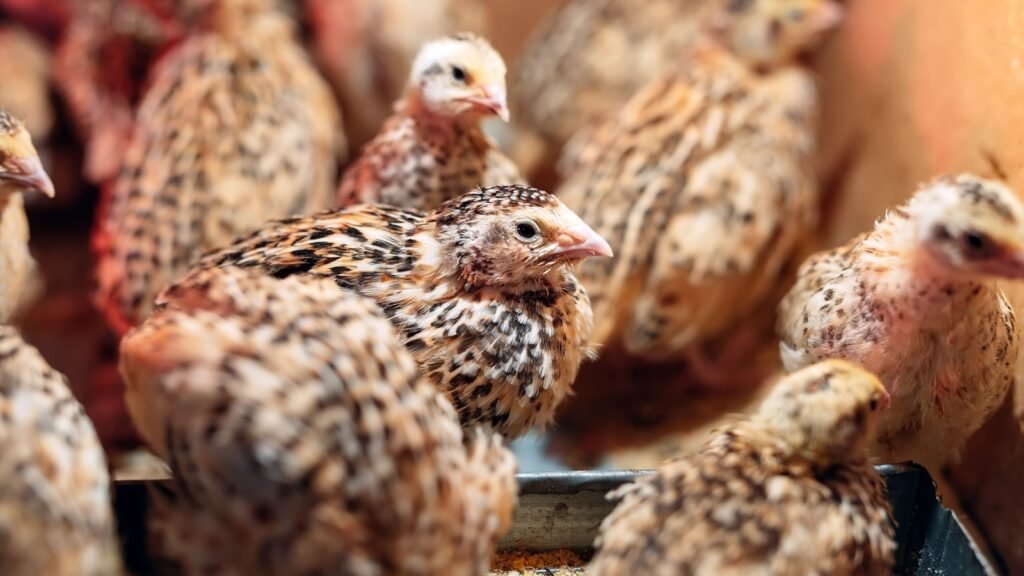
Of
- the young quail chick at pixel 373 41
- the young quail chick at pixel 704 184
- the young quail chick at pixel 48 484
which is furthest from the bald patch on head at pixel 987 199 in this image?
the young quail chick at pixel 373 41

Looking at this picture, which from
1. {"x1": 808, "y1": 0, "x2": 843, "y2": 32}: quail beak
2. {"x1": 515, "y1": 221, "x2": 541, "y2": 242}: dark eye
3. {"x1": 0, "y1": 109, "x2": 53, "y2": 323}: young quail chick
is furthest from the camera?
{"x1": 808, "y1": 0, "x2": 843, "y2": 32}: quail beak

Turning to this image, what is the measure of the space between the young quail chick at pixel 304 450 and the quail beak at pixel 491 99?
799 millimetres

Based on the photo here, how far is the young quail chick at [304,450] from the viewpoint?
1.25 metres

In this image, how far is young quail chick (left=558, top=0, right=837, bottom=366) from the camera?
103 inches

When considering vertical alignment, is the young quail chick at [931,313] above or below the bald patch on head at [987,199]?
below

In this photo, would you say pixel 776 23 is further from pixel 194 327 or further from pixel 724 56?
pixel 194 327

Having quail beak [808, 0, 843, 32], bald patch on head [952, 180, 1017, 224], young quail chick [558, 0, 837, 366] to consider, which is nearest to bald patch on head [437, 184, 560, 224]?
bald patch on head [952, 180, 1017, 224]

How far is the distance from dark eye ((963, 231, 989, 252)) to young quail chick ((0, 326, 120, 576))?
4.48ft

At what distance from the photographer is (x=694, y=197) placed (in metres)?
2.63

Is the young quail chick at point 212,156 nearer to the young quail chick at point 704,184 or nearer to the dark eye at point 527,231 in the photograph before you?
the young quail chick at point 704,184

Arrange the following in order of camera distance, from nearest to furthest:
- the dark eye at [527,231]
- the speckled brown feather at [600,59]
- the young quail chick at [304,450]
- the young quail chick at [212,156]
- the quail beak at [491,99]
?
the young quail chick at [304,450] < the dark eye at [527,231] < the quail beak at [491,99] < the young quail chick at [212,156] < the speckled brown feather at [600,59]

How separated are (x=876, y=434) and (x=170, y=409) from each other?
1246 mm

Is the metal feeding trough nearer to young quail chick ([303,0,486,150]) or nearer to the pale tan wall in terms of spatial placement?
the pale tan wall

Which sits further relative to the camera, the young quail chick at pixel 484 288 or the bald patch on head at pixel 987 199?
the young quail chick at pixel 484 288
